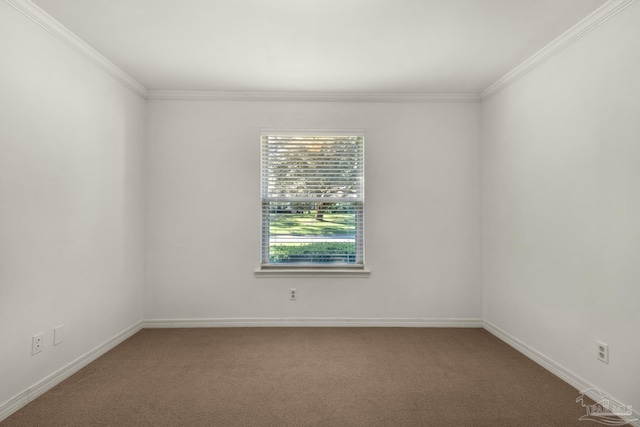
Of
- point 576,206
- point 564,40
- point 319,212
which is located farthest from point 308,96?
point 576,206

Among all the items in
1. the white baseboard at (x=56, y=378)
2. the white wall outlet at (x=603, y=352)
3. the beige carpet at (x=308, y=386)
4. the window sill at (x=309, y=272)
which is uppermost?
the window sill at (x=309, y=272)

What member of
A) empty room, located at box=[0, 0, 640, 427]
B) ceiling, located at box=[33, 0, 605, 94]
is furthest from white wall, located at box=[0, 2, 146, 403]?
ceiling, located at box=[33, 0, 605, 94]

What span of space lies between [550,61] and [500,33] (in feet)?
1.91

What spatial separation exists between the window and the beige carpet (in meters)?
0.95

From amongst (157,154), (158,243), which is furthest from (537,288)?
(157,154)

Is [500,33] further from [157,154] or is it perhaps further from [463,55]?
[157,154]

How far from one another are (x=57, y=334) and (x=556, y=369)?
3.89 metres

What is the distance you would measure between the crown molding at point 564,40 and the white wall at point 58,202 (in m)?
3.84

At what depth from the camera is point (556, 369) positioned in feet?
8.61

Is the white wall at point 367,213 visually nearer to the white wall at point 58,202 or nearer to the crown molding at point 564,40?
the white wall at point 58,202

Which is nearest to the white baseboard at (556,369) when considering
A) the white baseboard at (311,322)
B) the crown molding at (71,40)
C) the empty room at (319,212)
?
the empty room at (319,212)

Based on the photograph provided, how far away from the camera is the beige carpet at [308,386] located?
2068 mm

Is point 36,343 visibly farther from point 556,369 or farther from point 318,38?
point 556,369

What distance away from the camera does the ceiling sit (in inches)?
86.4
